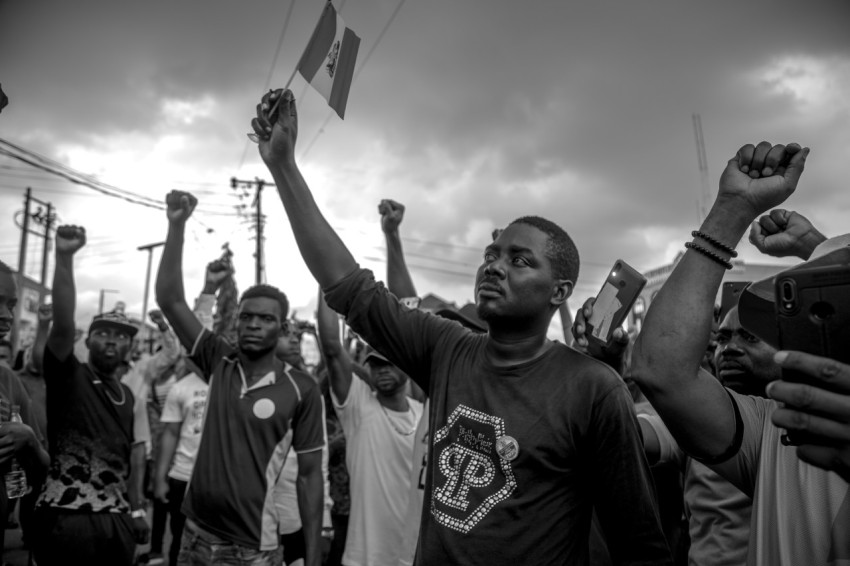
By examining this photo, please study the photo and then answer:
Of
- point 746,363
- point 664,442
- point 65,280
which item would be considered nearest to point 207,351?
point 65,280

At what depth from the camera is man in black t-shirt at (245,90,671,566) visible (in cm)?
193

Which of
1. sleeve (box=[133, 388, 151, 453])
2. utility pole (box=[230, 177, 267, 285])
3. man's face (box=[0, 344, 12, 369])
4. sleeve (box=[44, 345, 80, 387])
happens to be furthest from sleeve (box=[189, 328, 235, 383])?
utility pole (box=[230, 177, 267, 285])

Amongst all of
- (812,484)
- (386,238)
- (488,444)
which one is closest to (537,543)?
(488,444)

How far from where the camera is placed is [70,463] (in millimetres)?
3881

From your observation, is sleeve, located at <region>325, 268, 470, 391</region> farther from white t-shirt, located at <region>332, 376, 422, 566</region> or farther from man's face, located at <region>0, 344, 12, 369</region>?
man's face, located at <region>0, 344, 12, 369</region>

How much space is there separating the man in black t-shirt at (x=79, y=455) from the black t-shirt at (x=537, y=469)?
7.58 feet

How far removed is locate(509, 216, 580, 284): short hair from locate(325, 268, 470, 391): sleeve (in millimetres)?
462

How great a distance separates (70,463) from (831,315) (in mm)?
4278

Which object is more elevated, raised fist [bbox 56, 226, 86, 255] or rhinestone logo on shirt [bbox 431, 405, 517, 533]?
raised fist [bbox 56, 226, 86, 255]

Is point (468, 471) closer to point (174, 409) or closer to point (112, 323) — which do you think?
point (112, 323)

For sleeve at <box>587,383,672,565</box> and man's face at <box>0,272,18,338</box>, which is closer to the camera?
sleeve at <box>587,383,672,565</box>

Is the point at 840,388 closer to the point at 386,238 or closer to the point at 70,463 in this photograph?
the point at 386,238

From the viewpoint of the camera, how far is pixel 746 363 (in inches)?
109

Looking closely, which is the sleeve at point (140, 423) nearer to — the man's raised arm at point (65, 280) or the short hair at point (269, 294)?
the man's raised arm at point (65, 280)
